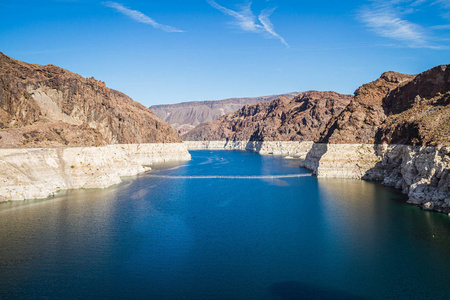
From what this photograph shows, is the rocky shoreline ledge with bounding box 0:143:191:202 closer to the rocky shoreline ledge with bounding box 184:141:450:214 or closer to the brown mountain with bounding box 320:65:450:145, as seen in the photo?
the rocky shoreline ledge with bounding box 184:141:450:214

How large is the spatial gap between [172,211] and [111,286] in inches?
958

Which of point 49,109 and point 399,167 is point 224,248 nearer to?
point 399,167

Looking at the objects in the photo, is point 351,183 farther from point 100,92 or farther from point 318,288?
point 100,92

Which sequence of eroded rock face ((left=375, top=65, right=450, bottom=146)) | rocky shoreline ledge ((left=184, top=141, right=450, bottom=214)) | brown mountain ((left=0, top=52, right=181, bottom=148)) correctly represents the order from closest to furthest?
rocky shoreline ledge ((left=184, top=141, right=450, bottom=214)), eroded rock face ((left=375, top=65, right=450, bottom=146)), brown mountain ((left=0, top=52, right=181, bottom=148))

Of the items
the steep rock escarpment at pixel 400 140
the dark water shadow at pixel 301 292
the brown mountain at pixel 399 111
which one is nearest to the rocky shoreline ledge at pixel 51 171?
the dark water shadow at pixel 301 292

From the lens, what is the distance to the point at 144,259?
3091cm

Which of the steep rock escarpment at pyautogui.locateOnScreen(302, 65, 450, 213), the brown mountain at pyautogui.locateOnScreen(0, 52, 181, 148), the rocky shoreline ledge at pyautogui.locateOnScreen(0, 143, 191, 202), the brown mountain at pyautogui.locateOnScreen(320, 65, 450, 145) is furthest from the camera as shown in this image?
the brown mountain at pyautogui.locateOnScreen(0, 52, 181, 148)

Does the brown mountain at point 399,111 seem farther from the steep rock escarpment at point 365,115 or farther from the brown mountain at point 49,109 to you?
the brown mountain at point 49,109

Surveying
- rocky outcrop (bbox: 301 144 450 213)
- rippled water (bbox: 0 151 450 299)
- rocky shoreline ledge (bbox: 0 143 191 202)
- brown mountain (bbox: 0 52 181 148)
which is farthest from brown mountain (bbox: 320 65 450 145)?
brown mountain (bbox: 0 52 181 148)

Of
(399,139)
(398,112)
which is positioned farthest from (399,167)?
(398,112)

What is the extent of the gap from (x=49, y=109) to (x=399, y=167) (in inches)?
3208

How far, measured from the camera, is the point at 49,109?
265 ft

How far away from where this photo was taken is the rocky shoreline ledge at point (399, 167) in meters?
44.7

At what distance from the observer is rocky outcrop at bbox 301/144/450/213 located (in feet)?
147
